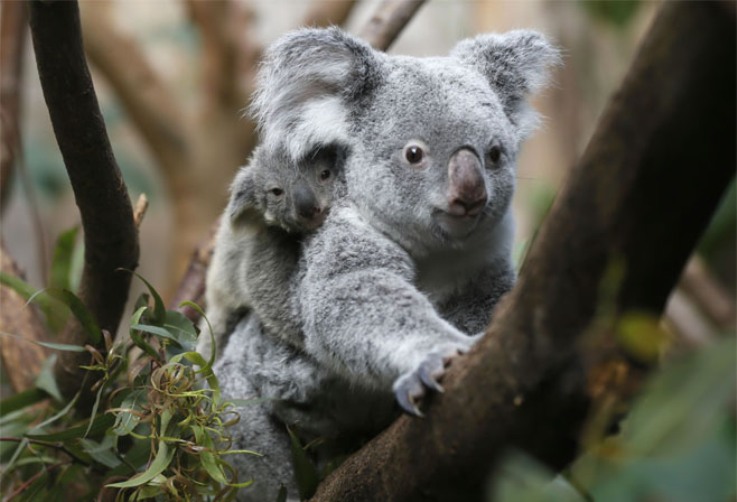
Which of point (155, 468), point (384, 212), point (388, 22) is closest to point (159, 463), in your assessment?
point (155, 468)

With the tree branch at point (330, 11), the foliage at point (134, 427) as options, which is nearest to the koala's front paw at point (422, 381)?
the foliage at point (134, 427)

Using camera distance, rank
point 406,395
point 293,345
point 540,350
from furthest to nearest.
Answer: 1. point 293,345
2. point 406,395
3. point 540,350

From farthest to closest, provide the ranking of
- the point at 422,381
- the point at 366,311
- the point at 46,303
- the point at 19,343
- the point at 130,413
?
the point at 19,343 < the point at 46,303 < the point at 130,413 < the point at 366,311 < the point at 422,381

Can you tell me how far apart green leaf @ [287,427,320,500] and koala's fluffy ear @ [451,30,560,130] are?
1.09m

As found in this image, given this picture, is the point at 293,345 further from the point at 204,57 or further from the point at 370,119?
the point at 204,57

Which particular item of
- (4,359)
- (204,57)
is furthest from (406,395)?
(204,57)

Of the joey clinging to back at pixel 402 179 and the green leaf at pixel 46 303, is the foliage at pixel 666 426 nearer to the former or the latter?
the joey clinging to back at pixel 402 179

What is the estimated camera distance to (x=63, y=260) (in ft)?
11.0

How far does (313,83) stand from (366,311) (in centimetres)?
73

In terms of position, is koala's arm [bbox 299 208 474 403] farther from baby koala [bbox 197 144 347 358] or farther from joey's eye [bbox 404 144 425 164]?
joey's eye [bbox 404 144 425 164]

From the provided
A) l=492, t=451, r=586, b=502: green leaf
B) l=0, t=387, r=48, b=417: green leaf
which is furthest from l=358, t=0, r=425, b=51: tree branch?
l=492, t=451, r=586, b=502: green leaf

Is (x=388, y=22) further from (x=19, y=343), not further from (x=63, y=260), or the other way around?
(x=19, y=343)

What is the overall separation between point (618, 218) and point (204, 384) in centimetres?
167

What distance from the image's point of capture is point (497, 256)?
259 centimetres
